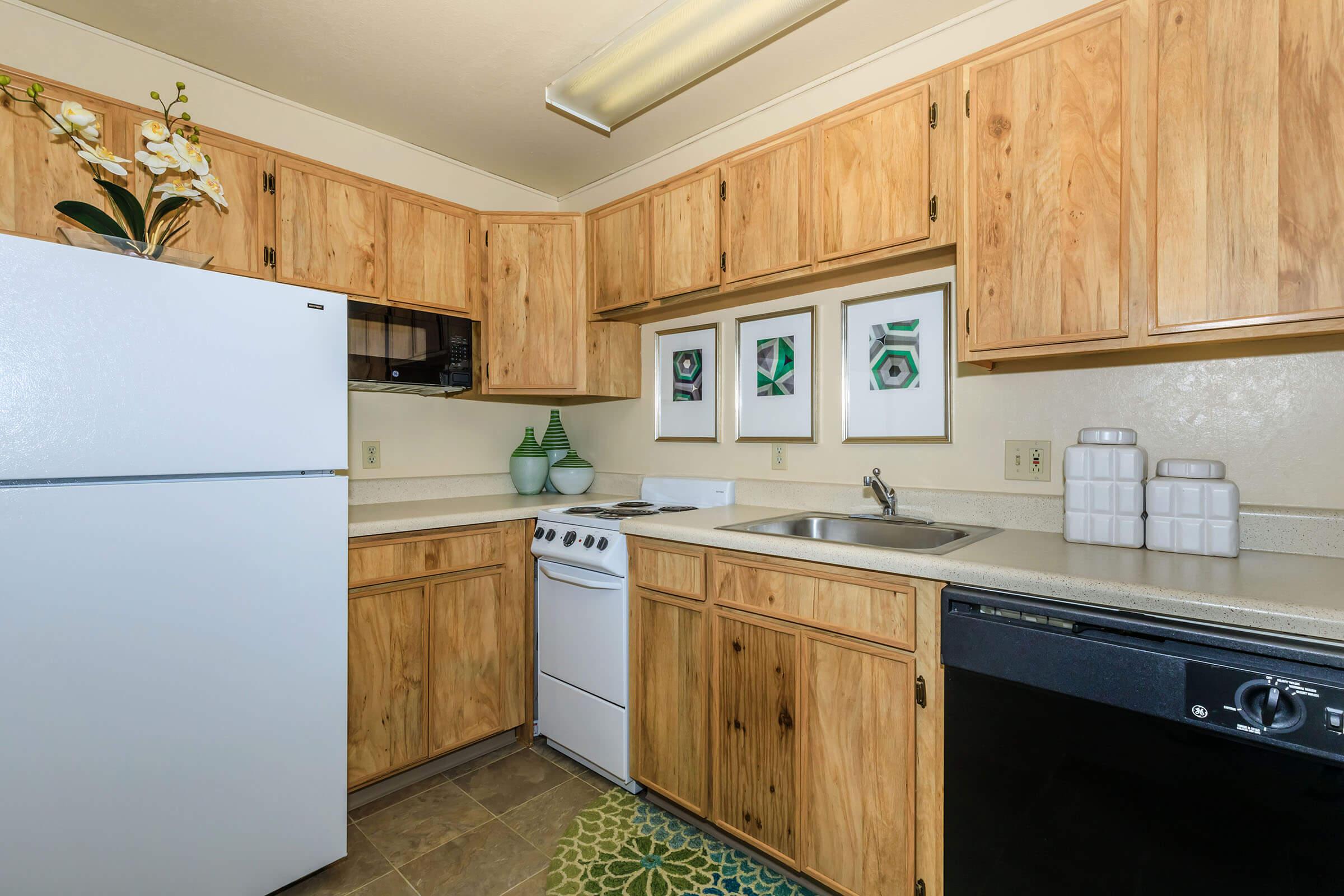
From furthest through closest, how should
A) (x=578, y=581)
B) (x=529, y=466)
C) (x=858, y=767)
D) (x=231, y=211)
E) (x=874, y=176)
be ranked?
(x=529, y=466), (x=578, y=581), (x=231, y=211), (x=874, y=176), (x=858, y=767)

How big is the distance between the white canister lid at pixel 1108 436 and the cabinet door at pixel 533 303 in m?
2.00

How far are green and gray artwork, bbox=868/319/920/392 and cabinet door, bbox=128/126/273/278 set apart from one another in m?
2.22

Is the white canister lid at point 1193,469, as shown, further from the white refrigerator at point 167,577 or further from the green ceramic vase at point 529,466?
the green ceramic vase at point 529,466

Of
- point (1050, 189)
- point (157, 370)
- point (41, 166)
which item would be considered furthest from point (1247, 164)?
point (41, 166)

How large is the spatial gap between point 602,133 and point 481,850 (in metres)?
2.84

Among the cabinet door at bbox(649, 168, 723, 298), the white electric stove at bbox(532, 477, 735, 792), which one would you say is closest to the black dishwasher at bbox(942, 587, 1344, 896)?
the white electric stove at bbox(532, 477, 735, 792)

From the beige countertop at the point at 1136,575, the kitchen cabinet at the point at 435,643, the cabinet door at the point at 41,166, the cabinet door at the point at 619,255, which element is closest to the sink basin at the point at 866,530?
the beige countertop at the point at 1136,575

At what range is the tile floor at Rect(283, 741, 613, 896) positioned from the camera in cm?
167

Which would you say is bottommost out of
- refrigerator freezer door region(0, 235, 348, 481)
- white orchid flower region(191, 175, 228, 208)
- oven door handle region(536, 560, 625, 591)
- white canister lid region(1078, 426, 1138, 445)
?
oven door handle region(536, 560, 625, 591)

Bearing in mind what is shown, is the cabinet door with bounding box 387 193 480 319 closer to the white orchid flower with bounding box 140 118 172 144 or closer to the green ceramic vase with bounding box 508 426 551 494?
the green ceramic vase with bounding box 508 426 551 494

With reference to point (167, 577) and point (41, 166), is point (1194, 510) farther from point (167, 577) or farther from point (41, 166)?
point (41, 166)

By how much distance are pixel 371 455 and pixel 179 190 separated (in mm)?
1259

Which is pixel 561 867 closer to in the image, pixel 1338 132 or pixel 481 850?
pixel 481 850

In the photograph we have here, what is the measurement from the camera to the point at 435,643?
2.20m
